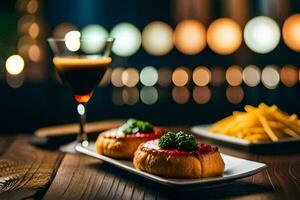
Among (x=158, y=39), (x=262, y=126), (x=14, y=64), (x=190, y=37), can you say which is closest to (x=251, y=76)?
(x=190, y=37)

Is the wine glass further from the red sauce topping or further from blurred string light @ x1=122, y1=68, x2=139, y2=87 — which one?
blurred string light @ x1=122, y1=68, x2=139, y2=87

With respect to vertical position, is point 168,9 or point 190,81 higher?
point 168,9

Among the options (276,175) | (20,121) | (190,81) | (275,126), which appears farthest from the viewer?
(190,81)

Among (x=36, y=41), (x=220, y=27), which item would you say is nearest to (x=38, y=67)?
(x=36, y=41)

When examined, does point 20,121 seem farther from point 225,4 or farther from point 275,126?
point 275,126

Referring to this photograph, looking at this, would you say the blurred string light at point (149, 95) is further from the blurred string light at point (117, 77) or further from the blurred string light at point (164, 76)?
the blurred string light at point (117, 77)
